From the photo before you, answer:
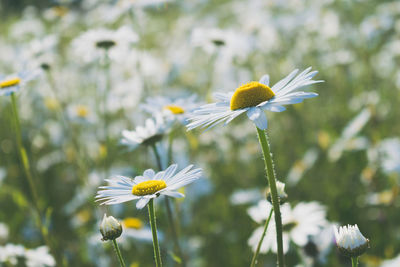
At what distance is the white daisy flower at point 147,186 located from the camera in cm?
126

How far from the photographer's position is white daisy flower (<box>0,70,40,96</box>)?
219cm

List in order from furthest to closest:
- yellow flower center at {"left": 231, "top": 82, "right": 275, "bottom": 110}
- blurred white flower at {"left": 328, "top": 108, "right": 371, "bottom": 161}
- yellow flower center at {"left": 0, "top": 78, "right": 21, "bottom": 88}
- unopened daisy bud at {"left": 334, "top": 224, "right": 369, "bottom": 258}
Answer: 1. blurred white flower at {"left": 328, "top": 108, "right": 371, "bottom": 161}
2. yellow flower center at {"left": 0, "top": 78, "right": 21, "bottom": 88}
3. yellow flower center at {"left": 231, "top": 82, "right": 275, "bottom": 110}
4. unopened daisy bud at {"left": 334, "top": 224, "right": 369, "bottom": 258}

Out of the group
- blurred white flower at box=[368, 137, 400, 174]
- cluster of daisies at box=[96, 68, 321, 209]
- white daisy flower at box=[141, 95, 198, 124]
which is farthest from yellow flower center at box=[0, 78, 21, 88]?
blurred white flower at box=[368, 137, 400, 174]

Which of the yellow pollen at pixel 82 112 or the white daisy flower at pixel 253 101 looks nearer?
the white daisy flower at pixel 253 101

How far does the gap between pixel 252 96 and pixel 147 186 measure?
0.41 m

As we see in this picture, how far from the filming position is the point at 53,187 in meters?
4.94

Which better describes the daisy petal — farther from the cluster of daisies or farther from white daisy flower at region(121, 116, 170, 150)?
white daisy flower at region(121, 116, 170, 150)

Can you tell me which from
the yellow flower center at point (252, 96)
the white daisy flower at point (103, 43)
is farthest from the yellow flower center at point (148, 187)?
the white daisy flower at point (103, 43)

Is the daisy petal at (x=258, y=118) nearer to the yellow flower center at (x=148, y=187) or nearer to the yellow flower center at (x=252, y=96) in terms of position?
the yellow flower center at (x=252, y=96)

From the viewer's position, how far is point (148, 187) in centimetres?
135

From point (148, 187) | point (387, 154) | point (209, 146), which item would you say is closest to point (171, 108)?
point (148, 187)

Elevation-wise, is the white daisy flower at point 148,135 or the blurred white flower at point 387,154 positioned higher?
the blurred white flower at point 387,154

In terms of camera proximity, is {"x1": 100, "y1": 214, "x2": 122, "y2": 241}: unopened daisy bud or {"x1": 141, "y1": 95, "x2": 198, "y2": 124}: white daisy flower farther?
{"x1": 141, "y1": 95, "x2": 198, "y2": 124}: white daisy flower

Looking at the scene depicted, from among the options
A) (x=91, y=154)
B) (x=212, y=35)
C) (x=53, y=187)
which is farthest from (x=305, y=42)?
(x=53, y=187)
